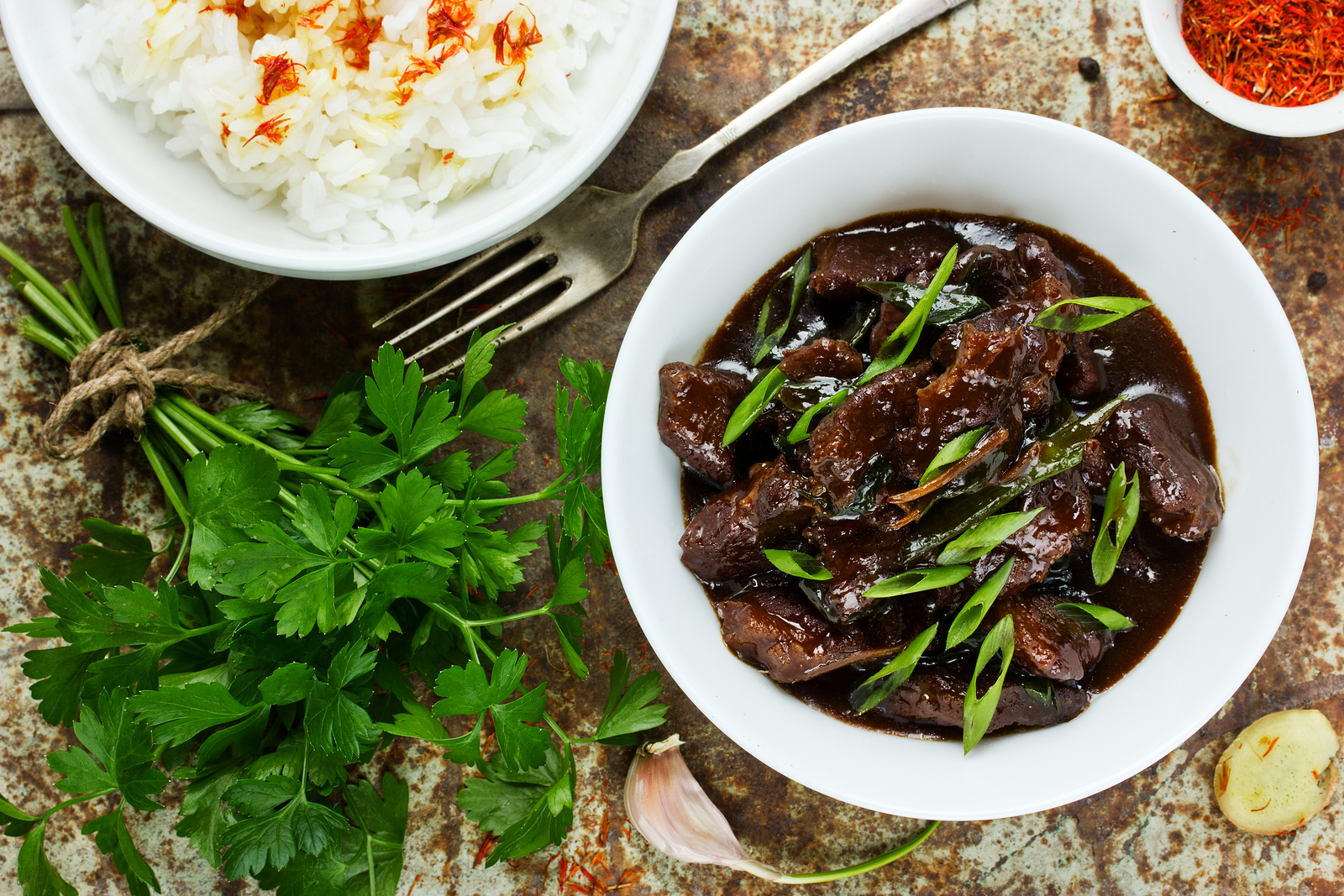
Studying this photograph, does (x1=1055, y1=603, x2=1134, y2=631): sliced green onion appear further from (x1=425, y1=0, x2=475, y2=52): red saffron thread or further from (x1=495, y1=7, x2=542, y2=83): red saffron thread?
(x1=425, y1=0, x2=475, y2=52): red saffron thread

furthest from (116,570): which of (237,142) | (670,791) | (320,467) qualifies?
(670,791)

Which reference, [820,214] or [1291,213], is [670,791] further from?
[1291,213]

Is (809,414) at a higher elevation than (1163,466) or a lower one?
higher

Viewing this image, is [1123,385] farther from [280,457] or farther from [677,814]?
[280,457]

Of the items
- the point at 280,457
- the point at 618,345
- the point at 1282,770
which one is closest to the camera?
the point at 280,457

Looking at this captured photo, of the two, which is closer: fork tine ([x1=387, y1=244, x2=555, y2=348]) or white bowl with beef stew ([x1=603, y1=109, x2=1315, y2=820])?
white bowl with beef stew ([x1=603, y1=109, x2=1315, y2=820])

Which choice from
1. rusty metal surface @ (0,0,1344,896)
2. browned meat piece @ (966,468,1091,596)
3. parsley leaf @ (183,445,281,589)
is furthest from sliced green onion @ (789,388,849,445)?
parsley leaf @ (183,445,281,589)

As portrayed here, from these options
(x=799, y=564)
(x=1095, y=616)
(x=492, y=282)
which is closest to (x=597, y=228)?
(x=492, y=282)

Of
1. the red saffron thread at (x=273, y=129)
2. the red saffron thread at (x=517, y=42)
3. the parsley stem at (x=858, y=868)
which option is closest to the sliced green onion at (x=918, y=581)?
the parsley stem at (x=858, y=868)
